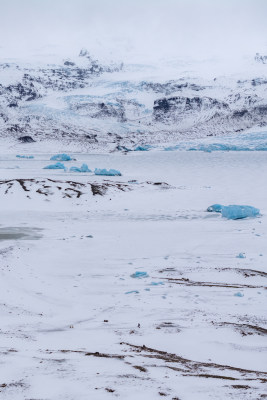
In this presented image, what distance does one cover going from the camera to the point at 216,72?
164 metres

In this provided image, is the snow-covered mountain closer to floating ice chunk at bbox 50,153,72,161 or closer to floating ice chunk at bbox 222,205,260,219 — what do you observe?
floating ice chunk at bbox 50,153,72,161

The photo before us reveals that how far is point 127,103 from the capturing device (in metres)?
121

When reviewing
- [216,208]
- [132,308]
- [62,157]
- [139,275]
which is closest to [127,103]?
[62,157]

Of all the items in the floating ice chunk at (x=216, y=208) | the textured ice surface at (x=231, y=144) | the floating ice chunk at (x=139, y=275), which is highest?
the floating ice chunk at (x=139, y=275)

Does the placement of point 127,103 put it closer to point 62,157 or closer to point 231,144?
point 231,144

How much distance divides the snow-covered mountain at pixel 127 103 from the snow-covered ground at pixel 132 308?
78657 millimetres

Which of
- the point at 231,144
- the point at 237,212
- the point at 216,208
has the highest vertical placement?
the point at 237,212

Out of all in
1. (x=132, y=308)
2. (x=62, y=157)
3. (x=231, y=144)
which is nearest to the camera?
(x=132, y=308)

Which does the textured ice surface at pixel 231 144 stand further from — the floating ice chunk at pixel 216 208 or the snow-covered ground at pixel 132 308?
the snow-covered ground at pixel 132 308

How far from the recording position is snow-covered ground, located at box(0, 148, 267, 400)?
383 cm

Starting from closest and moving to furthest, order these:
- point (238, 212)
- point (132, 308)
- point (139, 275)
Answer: point (132, 308), point (139, 275), point (238, 212)

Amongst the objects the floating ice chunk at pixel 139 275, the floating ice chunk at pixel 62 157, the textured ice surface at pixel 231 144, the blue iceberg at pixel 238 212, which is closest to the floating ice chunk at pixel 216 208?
the blue iceberg at pixel 238 212

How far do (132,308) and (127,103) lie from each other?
388ft

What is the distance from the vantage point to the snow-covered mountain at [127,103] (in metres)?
101
